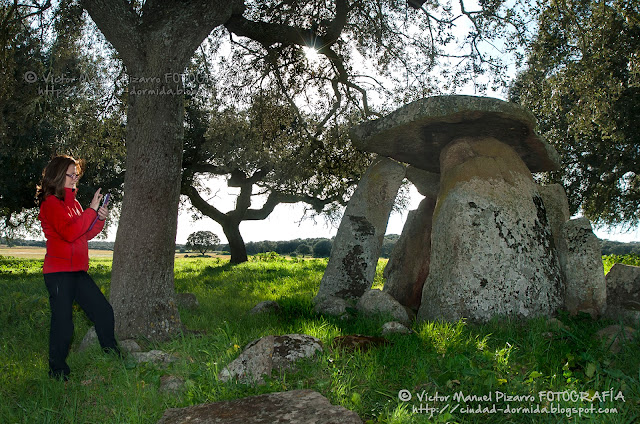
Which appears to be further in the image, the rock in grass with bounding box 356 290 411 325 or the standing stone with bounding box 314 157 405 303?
the standing stone with bounding box 314 157 405 303

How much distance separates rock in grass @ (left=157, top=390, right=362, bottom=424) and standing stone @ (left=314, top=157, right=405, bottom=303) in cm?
467

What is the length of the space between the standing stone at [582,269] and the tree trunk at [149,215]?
576 centimetres

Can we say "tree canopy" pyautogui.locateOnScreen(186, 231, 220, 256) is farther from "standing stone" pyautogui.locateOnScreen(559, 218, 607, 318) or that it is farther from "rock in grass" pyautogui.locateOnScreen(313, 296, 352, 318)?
"standing stone" pyautogui.locateOnScreen(559, 218, 607, 318)

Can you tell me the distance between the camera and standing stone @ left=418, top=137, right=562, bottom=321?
6449 millimetres

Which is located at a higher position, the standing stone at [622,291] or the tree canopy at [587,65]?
the tree canopy at [587,65]

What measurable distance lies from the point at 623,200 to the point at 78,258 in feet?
76.5

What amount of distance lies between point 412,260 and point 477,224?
2575 mm

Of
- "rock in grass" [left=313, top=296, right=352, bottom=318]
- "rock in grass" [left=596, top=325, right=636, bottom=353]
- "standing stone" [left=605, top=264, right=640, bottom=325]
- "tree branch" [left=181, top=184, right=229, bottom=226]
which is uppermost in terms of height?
"tree branch" [left=181, top=184, right=229, bottom=226]

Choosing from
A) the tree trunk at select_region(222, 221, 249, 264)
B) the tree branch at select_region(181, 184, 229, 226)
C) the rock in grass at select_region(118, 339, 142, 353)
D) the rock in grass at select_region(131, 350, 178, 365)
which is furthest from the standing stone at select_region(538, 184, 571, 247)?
the tree branch at select_region(181, 184, 229, 226)

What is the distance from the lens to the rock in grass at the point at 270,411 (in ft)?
10.4

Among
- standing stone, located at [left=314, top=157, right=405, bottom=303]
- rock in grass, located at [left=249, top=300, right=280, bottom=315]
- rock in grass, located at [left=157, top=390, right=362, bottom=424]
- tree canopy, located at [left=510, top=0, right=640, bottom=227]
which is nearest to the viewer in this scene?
rock in grass, located at [left=157, top=390, right=362, bottom=424]

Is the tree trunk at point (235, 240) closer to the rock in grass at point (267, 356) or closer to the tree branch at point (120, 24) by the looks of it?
the tree branch at point (120, 24)

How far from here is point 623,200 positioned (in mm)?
21266

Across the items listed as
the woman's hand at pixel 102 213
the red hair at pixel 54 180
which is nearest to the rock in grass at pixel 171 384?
the woman's hand at pixel 102 213
